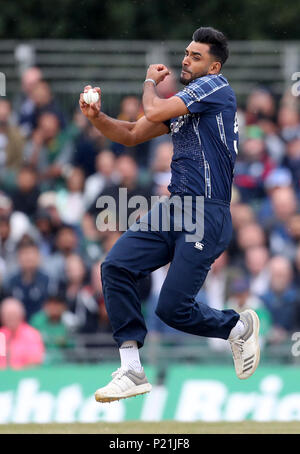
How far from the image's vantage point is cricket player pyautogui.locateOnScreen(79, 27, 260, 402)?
7629mm

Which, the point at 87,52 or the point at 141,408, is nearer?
the point at 141,408

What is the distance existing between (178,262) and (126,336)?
0.68 meters

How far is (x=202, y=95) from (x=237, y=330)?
190 centimetres

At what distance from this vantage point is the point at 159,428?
850 centimetres

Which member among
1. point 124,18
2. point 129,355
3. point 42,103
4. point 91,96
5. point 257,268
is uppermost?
point 124,18

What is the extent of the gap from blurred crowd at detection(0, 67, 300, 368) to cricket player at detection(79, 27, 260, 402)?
A: 3777 millimetres

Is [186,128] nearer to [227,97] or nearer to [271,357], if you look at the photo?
[227,97]

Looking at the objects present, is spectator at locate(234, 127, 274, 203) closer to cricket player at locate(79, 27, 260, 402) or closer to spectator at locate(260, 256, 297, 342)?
spectator at locate(260, 256, 297, 342)

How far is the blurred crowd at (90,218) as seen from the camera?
468 inches

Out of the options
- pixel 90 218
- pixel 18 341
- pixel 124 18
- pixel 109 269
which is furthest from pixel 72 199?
pixel 109 269

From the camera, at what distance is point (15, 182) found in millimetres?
13297

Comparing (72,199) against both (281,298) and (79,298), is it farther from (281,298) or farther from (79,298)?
(281,298)

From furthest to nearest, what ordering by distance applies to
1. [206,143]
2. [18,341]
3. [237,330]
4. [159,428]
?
1. [18,341]
2. [159,428]
3. [237,330]
4. [206,143]
